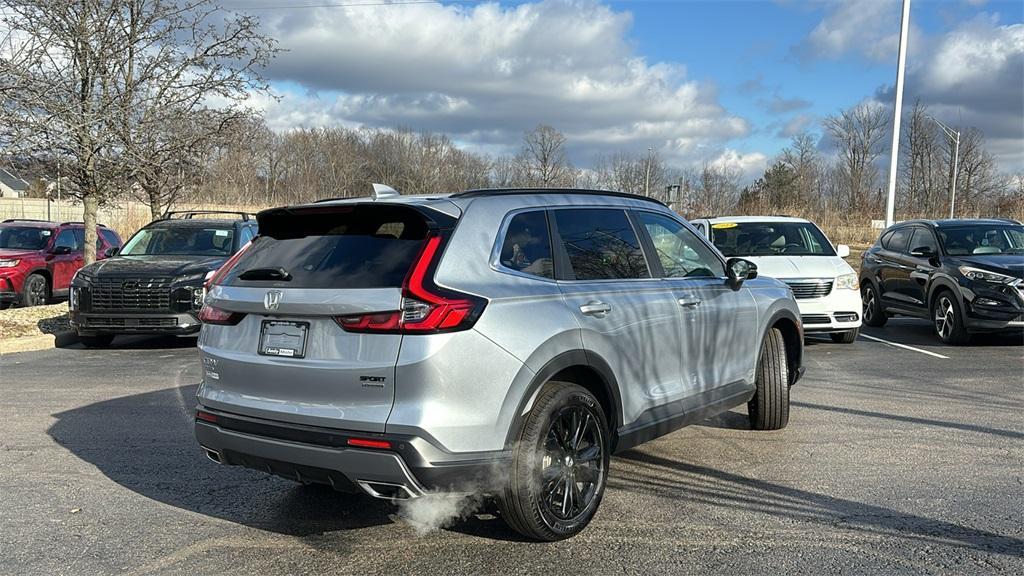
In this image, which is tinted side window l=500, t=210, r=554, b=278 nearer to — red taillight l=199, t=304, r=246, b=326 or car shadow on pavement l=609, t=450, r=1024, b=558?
red taillight l=199, t=304, r=246, b=326

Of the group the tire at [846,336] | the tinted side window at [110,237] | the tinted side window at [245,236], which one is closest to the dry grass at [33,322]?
the tinted side window at [245,236]

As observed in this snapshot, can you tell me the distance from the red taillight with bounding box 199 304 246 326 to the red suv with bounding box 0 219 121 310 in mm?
11637

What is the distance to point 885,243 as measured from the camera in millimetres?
13008

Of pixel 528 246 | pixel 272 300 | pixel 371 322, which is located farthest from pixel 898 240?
pixel 272 300

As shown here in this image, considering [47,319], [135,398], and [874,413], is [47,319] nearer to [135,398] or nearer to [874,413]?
[135,398]

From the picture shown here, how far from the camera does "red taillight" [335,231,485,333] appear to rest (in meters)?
3.46

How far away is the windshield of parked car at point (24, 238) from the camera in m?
15.3

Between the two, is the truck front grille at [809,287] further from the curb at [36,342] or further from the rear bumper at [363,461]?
the curb at [36,342]

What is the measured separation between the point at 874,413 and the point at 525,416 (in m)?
4.35

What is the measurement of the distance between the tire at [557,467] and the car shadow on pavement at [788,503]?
0.81 metres

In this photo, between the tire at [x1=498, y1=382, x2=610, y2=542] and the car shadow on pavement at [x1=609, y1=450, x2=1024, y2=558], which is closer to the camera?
the tire at [x1=498, y1=382, x2=610, y2=542]

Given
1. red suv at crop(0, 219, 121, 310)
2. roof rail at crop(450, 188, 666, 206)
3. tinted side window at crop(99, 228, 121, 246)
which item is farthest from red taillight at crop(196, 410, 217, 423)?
tinted side window at crop(99, 228, 121, 246)

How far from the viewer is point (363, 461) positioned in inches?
137

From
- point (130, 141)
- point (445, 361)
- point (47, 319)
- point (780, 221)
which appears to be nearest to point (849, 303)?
point (780, 221)
